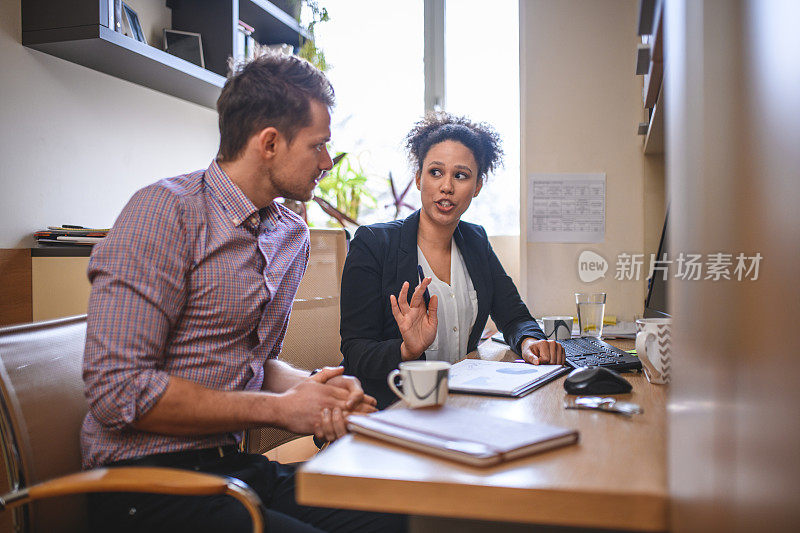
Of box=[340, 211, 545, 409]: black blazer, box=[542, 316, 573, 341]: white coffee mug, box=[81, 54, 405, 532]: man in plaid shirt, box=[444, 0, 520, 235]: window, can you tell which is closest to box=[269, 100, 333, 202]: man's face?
box=[81, 54, 405, 532]: man in plaid shirt

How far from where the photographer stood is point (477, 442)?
689 mm

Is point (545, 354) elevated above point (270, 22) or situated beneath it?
situated beneath

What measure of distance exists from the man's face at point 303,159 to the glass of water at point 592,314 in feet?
3.01

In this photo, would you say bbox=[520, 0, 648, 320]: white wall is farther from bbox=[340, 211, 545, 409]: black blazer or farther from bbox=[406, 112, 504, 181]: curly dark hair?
bbox=[340, 211, 545, 409]: black blazer

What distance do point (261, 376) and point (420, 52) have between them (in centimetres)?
251

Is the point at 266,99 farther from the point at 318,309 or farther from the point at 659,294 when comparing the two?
the point at 659,294

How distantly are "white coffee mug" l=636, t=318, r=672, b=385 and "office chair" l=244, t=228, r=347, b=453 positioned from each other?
3.57ft

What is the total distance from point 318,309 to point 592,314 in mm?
891

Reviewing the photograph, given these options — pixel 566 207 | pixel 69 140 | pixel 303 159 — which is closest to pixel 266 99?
pixel 303 159

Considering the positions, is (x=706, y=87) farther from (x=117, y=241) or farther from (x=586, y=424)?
(x=117, y=241)

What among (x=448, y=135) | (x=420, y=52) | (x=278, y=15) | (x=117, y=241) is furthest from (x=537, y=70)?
(x=117, y=241)

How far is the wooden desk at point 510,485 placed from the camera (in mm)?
580

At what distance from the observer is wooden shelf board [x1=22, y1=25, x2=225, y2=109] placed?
6.29 feet

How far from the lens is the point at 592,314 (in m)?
1.86
